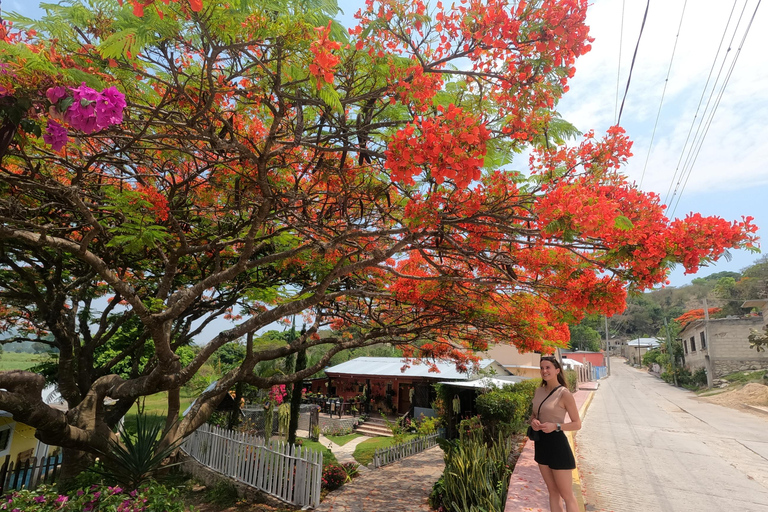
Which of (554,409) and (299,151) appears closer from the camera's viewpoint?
(554,409)

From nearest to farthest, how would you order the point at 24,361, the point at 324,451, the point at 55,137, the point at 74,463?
the point at 55,137, the point at 74,463, the point at 324,451, the point at 24,361

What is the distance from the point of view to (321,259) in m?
7.37

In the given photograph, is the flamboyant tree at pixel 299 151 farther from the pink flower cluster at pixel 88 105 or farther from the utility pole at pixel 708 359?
the utility pole at pixel 708 359

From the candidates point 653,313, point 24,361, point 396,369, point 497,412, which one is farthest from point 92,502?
point 653,313

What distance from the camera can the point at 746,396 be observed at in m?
21.6

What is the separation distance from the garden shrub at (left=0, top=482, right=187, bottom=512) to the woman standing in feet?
12.3

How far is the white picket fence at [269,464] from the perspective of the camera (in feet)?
24.6

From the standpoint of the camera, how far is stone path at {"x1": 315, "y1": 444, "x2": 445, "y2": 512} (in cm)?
720

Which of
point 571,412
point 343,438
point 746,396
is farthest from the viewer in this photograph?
point 746,396

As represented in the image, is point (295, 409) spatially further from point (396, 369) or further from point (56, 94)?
point (396, 369)

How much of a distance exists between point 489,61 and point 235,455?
902 cm

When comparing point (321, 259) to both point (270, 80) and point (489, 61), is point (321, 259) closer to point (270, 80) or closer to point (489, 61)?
point (270, 80)

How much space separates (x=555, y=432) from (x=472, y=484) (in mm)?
2630

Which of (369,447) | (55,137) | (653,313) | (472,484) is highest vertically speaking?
(653,313)
